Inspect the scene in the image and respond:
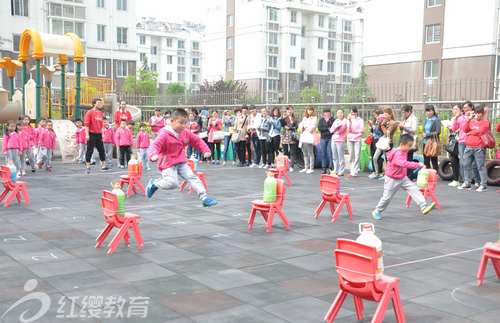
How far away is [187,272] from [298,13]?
6231 centimetres

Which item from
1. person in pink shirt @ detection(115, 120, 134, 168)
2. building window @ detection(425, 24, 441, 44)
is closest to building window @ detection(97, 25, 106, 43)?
building window @ detection(425, 24, 441, 44)

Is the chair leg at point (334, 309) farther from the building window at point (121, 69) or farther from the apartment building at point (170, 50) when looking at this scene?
the apartment building at point (170, 50)

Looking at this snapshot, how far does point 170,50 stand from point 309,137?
7735 cm

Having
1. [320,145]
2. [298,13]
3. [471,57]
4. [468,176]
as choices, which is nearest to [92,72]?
[298,13]

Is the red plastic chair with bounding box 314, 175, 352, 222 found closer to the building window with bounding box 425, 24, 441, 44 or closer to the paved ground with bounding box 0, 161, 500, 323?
the paved ground with bounding box 0, 161, 500, 323

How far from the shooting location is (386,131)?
14.0 metres

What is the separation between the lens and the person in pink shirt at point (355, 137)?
592 inches

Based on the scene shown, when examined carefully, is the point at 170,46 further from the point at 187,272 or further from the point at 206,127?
the point at 187,272

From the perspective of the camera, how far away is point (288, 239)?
7.50 metres

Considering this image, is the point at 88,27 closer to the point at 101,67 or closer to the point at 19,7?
the point at 101,67

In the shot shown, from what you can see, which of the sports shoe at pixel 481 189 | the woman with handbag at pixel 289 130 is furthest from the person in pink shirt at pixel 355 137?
the sports shoe at pixel 481 189

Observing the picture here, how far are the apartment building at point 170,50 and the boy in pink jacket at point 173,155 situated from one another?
76934mm

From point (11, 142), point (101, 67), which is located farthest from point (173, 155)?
point (101, 67)

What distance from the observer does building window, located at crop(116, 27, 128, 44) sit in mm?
52312
